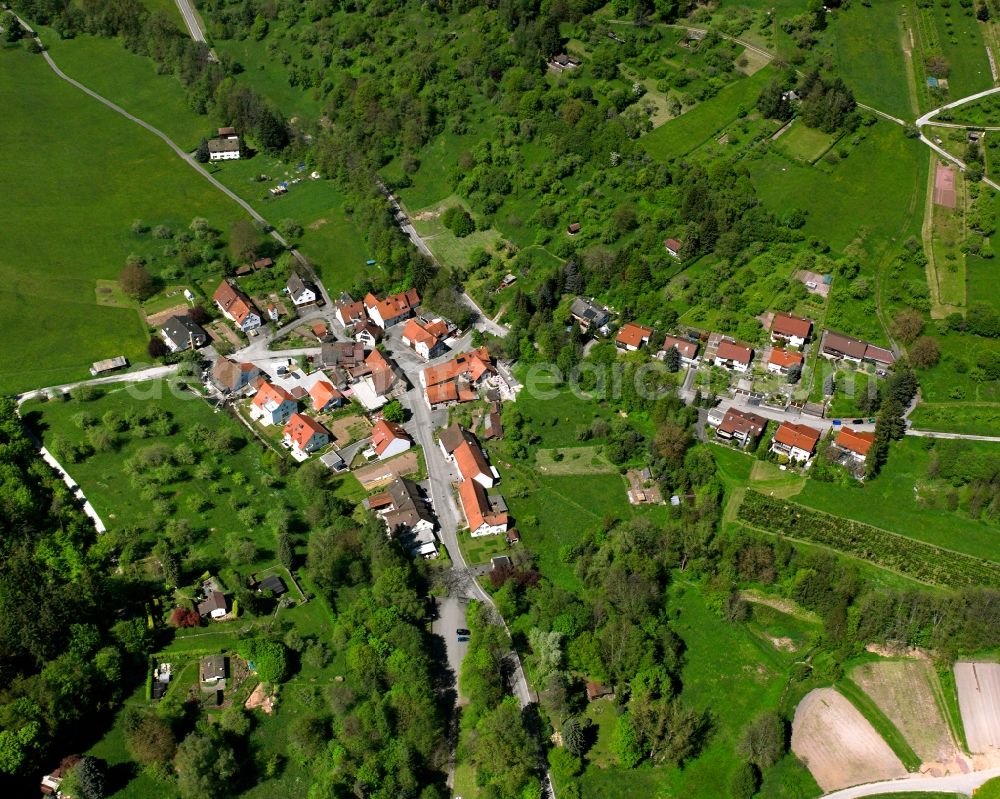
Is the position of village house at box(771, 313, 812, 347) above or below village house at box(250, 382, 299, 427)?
above

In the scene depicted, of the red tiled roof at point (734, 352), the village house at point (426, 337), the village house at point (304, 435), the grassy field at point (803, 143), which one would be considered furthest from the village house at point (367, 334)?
the grassy field at point (803, 143)

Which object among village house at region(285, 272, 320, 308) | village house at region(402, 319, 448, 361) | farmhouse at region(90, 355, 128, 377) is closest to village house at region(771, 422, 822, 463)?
village house at region(402, 319, 448, 361)

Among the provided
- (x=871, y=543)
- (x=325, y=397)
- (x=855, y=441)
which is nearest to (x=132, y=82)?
(x=325, y=397)

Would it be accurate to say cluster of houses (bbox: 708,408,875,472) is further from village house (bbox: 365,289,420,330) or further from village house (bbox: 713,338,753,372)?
village house (bbox: 365,289,420,330)

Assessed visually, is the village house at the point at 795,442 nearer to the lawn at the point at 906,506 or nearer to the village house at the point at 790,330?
the lawn at the point at 906,506

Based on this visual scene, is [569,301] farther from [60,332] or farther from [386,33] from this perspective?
[386,33]

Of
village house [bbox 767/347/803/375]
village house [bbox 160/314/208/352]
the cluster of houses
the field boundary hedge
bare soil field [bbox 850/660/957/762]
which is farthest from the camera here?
village house [bbox 160/314/208/352]
